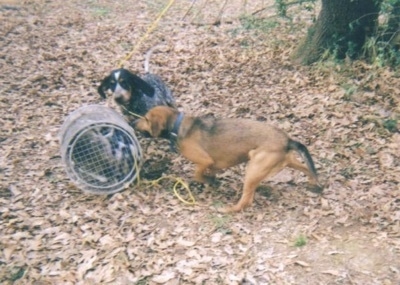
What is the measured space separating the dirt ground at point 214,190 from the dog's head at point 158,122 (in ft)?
2.20

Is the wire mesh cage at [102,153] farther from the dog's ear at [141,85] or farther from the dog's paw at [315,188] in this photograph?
the dog's paw at [315,188]

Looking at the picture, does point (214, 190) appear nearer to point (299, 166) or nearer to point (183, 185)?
point (183, 185)

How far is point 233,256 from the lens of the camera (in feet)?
13.9

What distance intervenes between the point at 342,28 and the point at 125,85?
12.2 feet

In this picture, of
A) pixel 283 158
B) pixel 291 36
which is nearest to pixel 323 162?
pixel 283 158

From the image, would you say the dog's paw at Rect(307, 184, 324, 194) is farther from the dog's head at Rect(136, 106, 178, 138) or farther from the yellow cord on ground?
the dog's head at Rect(136, 106, 178, 138)

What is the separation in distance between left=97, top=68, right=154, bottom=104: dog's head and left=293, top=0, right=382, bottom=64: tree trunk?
3.06 metres

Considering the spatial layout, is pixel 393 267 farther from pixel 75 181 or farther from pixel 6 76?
pixel 6 76

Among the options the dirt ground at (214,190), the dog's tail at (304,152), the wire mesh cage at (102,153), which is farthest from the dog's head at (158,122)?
the dog's tail at (304,152)

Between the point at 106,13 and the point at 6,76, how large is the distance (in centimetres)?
398

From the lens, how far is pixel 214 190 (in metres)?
5.21

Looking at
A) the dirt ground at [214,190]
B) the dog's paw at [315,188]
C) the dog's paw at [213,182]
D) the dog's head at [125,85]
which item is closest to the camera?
the dirt ground at [214,190]

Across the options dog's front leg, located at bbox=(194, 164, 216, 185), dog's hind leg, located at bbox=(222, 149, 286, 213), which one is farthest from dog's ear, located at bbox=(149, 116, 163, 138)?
dog's hind leg, located at bbox=(222, 149, 286, 213)

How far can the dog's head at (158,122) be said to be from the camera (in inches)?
194
